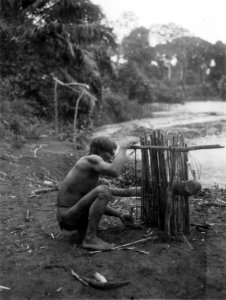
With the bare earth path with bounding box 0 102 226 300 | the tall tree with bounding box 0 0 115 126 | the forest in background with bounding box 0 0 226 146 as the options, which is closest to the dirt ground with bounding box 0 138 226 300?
the bare earth path with bounding box 0 102 226 300

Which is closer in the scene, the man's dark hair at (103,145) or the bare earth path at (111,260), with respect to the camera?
the bare earth path at (111,260)

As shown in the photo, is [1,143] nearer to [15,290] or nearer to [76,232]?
[76,232]

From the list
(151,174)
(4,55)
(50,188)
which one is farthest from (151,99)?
(151,174)

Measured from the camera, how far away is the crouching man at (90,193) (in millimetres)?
3738

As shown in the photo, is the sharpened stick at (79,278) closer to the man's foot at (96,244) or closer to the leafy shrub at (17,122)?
the man's foot at (96,244)

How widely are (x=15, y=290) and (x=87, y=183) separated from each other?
124 cm

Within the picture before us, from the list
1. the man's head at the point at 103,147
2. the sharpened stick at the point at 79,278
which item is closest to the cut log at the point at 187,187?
the man's head at the point at 103,147

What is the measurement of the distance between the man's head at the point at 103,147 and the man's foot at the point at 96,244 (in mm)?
805

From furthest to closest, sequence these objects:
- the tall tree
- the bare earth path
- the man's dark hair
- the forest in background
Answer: the tall tree < the forest in background < the man's dark hair < the bare earth path

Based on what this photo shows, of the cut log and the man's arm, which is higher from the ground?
the man's arm

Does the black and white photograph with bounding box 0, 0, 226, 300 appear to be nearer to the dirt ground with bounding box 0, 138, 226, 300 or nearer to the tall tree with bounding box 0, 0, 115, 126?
the dirt ground with bounding box 0, 138, 226, 300

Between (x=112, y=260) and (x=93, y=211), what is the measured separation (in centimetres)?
48

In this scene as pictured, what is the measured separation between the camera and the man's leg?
12.3 ft

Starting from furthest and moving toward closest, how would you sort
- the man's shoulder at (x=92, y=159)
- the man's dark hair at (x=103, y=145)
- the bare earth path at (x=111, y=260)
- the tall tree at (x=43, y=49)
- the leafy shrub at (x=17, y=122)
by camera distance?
the tall tree at (x=43, y=49) → the leafy shrub at (x=17, y=122) → the man's dark hair at (x=103, y=145) → the man's shoulder at (x=92, y=159) → the bare earth path at (x=111, y=260)
